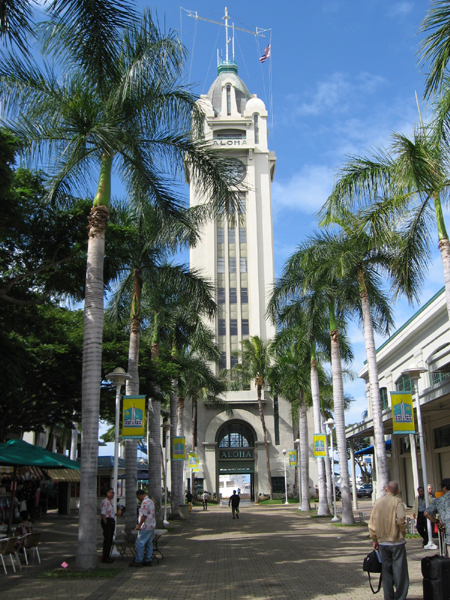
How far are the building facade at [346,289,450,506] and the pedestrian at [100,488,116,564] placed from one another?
10724mm

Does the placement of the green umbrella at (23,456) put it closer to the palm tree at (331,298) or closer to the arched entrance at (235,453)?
the palm tree at (331,298)

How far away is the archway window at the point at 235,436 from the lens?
58.9m

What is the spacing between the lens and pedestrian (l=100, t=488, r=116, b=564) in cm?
1372

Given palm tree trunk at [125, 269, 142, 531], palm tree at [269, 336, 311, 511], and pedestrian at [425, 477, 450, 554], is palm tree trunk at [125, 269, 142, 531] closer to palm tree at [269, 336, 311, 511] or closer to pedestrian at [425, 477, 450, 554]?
pedestrian at [425, 477, 450, 554]

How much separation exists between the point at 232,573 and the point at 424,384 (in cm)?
1987

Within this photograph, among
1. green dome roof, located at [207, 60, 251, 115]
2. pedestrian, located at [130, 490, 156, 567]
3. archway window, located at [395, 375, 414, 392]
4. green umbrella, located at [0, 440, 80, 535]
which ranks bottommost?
pedestrian, located at [130, 490, 156, 567]

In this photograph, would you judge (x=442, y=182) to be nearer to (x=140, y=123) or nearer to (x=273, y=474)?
(x=140, y=123)

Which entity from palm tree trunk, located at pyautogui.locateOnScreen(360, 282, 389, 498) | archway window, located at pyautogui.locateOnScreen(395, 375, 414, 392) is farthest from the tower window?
palm tree trunk, located at pyautogui.locateOnScreen(360, 282, 389, 498)

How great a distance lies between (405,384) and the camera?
33031 mm

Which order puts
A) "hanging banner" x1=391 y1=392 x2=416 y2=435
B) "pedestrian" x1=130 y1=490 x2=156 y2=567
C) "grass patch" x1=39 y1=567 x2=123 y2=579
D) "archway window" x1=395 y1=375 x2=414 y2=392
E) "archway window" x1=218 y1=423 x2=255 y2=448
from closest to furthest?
"grass patch" x1=39 y1=567 x2=123 y2=579
"pedestrian" x1=130 y1=490 x2=156 y2=567
"hanging banner" x1=391 y1=392 x2=416 y2=435
"archway window" x1=395 y1=375 x2=414 y2=392
"archway window" x1=218 y1=423 x2=255 y2=448

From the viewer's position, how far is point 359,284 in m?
20.6

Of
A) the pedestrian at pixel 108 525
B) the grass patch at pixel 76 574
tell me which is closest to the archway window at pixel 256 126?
the pedestrian at pixel 108 525

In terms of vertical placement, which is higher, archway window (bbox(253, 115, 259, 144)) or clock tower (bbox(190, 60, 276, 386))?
archway window (bbox(253, 115, 259, 144))

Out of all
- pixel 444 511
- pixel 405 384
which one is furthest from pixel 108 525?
pixel 405 384
